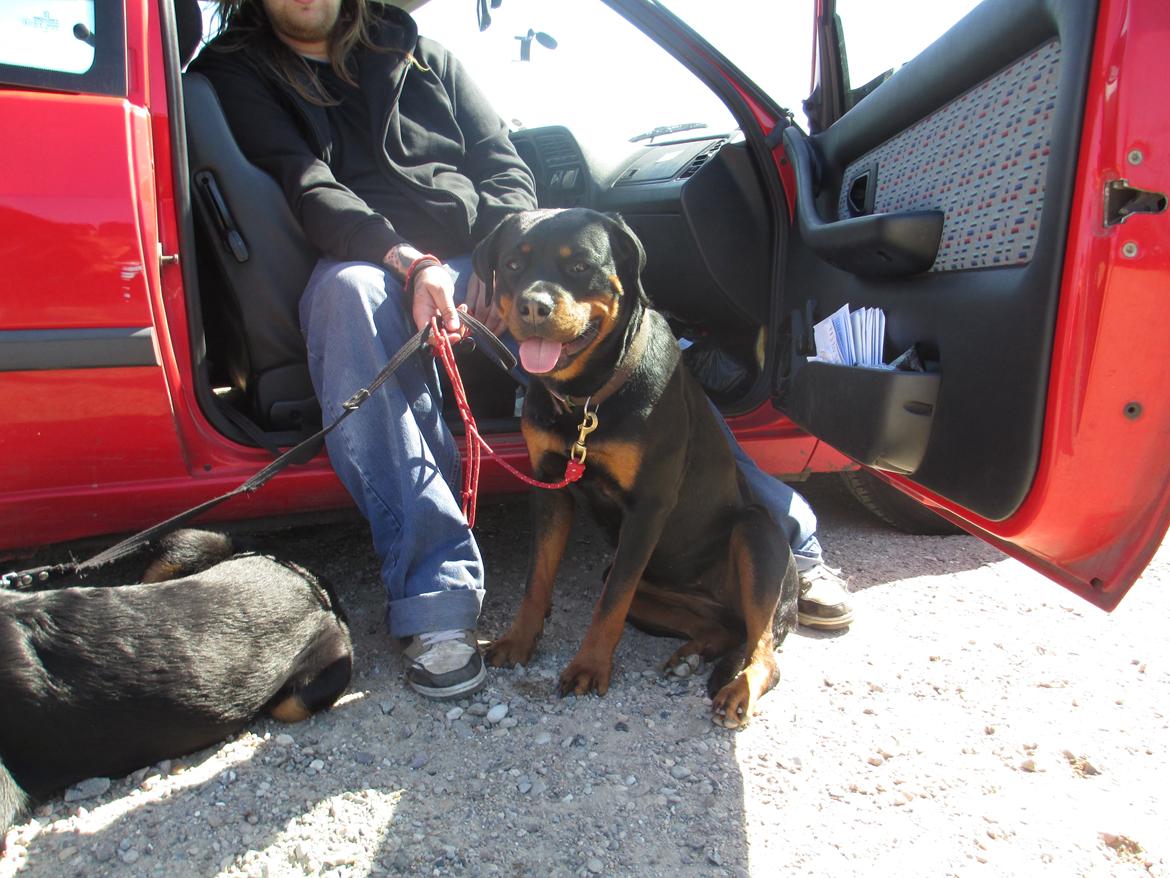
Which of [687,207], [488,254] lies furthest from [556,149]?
[488,254]

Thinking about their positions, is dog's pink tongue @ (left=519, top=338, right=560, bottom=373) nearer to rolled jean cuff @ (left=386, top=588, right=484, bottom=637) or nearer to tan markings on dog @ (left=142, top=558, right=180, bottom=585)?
rolled jean cuff @ (left=386, top=588, right=484, bottom=637)

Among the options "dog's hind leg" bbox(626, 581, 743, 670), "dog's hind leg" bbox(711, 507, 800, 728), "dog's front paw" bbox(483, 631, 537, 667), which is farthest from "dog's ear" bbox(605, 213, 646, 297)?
"dog's front paw" bbox(483, 631, 537, 667)

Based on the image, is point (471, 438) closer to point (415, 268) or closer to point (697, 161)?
point (415, 268)

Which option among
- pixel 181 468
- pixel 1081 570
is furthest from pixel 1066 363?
pixel 181 468

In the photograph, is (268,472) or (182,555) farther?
(182,555)

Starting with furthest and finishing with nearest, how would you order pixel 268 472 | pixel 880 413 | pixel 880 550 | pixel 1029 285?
pixel 880 550, pixel 268 472, pixel 880 413, pixel 1029 285

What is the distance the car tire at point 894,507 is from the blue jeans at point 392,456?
5.65 feet

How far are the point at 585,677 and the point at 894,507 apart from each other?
67.0 inches

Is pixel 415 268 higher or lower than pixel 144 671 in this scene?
higher

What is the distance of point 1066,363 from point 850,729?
1077 mm

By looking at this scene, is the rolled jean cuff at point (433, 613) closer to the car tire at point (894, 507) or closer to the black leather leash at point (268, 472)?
the black leather leash at point (268, 472)

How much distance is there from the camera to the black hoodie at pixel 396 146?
2.50m

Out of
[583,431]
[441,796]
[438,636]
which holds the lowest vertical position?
[441,796]

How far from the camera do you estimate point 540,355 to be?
219cm
